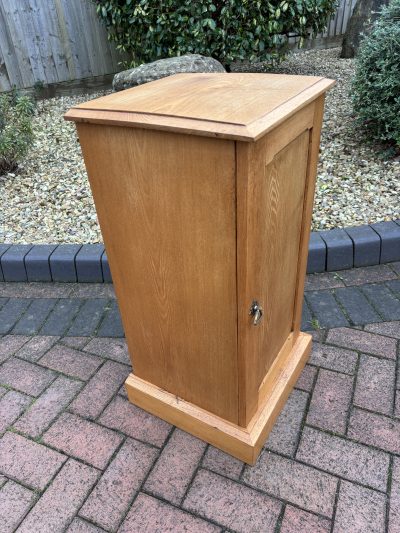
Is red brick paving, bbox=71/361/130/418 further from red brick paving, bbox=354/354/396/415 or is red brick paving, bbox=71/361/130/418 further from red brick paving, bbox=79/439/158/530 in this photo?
red brick paving, bbox=354/354/396/415

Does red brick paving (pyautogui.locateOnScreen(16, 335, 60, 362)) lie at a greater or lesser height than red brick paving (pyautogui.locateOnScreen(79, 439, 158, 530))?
lesser

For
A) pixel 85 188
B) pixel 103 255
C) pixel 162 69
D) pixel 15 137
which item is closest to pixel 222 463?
pixel 103 255

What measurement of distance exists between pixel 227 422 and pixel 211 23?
13.4 feet

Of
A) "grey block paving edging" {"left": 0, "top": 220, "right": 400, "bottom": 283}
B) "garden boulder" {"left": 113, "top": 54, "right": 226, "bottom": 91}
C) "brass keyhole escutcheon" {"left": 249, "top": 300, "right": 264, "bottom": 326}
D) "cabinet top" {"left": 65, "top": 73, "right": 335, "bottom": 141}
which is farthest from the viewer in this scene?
"garden boulder" {"left": 113, "top": 54, "right": 226, "bottom": 91}

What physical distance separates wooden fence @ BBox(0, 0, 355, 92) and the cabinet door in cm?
499

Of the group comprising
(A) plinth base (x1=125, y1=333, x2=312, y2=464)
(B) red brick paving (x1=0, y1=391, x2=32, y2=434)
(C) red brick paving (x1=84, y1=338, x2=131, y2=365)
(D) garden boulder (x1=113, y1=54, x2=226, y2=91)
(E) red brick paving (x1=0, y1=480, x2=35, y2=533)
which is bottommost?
(C) red brick paving (x1=84, y1=338, x2=131, y2=365)

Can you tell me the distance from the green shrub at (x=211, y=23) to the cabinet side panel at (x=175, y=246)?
373 centimetres

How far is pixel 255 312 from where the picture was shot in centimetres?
138

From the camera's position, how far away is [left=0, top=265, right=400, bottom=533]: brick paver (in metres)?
1.55

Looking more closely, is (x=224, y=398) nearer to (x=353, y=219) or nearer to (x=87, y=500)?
(x=87, y=500)

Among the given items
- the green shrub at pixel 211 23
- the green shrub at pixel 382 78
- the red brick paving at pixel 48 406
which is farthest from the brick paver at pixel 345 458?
the green shrub at pixel 211 23

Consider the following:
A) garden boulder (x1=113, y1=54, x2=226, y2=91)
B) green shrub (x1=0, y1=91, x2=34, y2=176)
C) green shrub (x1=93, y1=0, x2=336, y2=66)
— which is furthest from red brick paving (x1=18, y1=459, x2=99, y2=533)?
green shrub (x1=93, y1=0, x2=336, y2=66)

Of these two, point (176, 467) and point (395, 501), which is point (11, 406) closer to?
point (176, 467)

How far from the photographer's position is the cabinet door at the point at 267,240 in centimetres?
113
